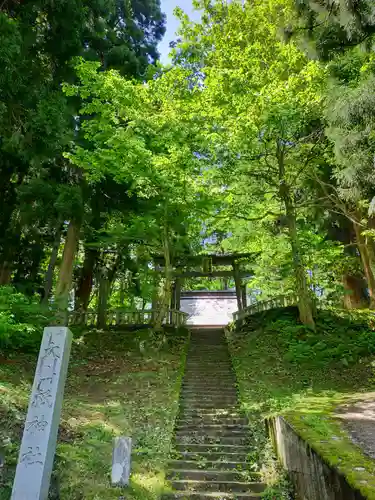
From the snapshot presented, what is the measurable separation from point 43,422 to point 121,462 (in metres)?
1.24

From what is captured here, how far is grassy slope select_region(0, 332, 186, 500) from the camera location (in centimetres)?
489

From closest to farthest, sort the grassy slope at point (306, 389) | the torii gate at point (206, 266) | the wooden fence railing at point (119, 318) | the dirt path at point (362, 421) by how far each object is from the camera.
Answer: the grassy slope at point (306, 389) → the dirt path at point (362, 421) → the wooden fence railing at point (119, 318) → the torii gate at point (206, 266)

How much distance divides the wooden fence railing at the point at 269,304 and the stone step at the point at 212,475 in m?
9.00

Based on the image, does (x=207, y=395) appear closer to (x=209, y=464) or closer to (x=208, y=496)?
(x=209, y=464)

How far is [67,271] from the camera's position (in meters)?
11.0

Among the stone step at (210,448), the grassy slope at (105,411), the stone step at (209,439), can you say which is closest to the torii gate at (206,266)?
the grassy slope at (105,411)

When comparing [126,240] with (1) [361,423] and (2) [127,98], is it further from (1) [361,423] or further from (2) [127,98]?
(1) [361,423]

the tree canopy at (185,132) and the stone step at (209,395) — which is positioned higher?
the tree canopy at (185,132)

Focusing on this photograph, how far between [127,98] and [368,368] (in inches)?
378

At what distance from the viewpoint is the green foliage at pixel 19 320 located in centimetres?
665

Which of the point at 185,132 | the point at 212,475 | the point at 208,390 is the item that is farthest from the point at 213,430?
the point at 185,132

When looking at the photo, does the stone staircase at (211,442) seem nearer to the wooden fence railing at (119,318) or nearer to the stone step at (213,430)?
the stone step at (213,430)

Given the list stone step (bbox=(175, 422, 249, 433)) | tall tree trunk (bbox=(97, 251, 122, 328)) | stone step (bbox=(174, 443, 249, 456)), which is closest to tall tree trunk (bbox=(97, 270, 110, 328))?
tall tree trunk (bbox=(97, 251, 122, 328))

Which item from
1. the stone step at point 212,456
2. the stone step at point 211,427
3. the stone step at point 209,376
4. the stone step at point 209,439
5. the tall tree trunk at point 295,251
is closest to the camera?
the stone step at point 212,456
